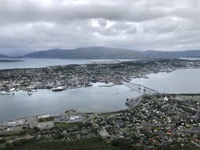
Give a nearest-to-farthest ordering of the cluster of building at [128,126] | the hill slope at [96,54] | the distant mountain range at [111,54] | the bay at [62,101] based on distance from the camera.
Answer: the cluster of building at [128,126], the bay at [62,101], the hill slope at [96,54], the distant mountain range at [111,54]

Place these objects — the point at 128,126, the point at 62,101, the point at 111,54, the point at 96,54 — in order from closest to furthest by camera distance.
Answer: the point at 128,126
the point at 62,101
the point at 111,54
the point at 96,54

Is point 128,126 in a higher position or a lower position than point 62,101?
higher

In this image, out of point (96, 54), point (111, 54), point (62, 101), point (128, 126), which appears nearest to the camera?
point (128, 126)

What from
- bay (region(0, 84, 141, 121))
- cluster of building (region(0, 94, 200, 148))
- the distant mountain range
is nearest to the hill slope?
the distant mountain range

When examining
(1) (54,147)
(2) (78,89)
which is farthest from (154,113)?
(2) (78,89)

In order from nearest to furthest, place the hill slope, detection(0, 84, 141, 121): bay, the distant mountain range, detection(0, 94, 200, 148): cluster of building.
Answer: detection(0, 94, 200, 148): cluster of building
detection(0, 84, 141, 121): bay
the hill slope
the distant mountain range

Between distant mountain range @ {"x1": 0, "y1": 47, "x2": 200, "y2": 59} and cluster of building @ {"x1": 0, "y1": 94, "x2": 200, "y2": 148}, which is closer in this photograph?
cluster of building @ {"x1": 0, "y1": 94, "x2": 200, "y2": 148}

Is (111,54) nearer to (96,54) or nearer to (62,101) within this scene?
(96,54)

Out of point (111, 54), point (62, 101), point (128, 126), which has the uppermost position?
point (111, 54)

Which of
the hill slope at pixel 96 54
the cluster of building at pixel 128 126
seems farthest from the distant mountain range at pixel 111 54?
the cluster of building at pixel 128 126

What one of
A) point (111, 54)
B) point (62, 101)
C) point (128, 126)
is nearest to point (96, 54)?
point (111, 54)

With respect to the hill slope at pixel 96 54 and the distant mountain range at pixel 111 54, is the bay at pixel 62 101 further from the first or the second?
the hill slope at pixel 96 54

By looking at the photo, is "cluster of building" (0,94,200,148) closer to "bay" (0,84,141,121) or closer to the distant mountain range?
"bay" (0,84,141,121)
